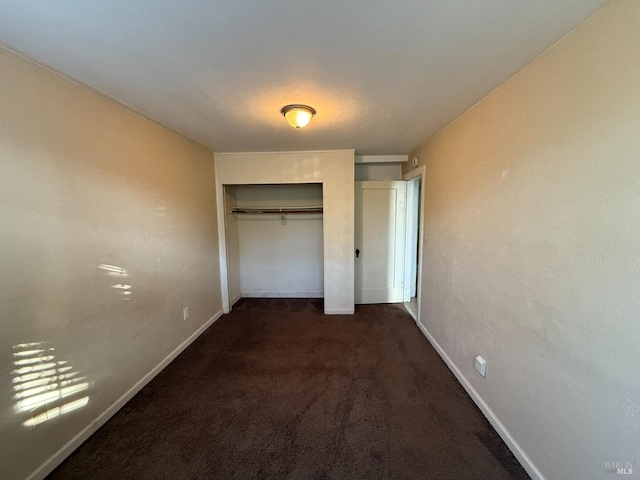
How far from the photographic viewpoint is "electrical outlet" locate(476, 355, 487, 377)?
6.12 feet

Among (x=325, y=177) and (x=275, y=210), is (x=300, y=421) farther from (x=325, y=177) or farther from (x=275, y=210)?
(x=275, y=210)

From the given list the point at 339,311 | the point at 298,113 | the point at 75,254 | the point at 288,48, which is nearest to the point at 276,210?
the point at 339,311

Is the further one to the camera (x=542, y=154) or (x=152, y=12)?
(x=542, y=154)

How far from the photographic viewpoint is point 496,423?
1729 mm

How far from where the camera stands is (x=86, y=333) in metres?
1.71

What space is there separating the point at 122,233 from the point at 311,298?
3.07 metres

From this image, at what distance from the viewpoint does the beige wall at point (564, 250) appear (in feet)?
3.23

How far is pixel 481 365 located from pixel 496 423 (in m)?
0.35

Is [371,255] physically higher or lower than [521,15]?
lower

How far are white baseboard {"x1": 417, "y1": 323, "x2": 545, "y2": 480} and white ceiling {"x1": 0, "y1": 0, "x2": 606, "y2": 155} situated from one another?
2234mm

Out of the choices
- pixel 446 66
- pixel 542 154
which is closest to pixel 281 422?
pixel 542 154

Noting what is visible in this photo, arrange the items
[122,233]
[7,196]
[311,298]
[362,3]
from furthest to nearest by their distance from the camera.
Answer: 1. [311,298]
2. [122,233]
3. [7,196]
4. [362,3]

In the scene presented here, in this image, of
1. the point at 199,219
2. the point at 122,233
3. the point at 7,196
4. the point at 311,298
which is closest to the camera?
the point at 7,196

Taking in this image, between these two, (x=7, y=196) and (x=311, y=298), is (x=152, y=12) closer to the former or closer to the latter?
(x=7, y=196)
